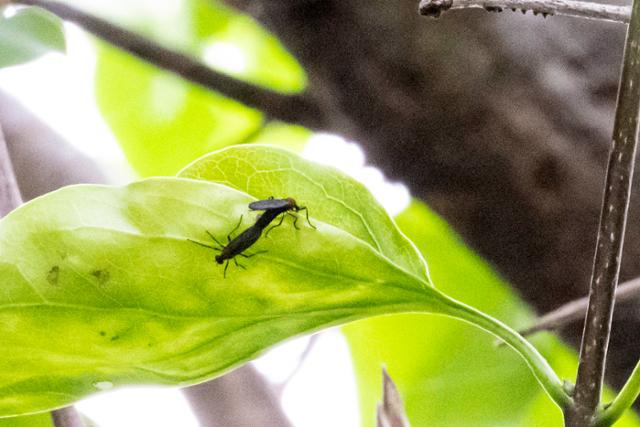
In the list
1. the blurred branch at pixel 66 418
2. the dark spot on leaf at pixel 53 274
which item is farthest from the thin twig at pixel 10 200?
the dark spot on leaf at pixel 53 274

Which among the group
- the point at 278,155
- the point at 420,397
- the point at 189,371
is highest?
the point at 278,155

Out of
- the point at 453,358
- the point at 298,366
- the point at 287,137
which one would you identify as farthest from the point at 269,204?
the point at 287,137

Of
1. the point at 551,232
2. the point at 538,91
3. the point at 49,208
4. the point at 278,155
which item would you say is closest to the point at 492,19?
the point at 538,91

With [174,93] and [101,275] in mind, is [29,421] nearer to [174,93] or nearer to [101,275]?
[101,275]

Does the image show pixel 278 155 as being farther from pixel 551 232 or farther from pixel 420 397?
pixel 420 397

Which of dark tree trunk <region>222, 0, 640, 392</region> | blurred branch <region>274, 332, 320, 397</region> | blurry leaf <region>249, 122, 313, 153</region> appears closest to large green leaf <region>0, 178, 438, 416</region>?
dark tree trunk <region>222, 0, 640, 392</region>

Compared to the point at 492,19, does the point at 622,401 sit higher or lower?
lower
